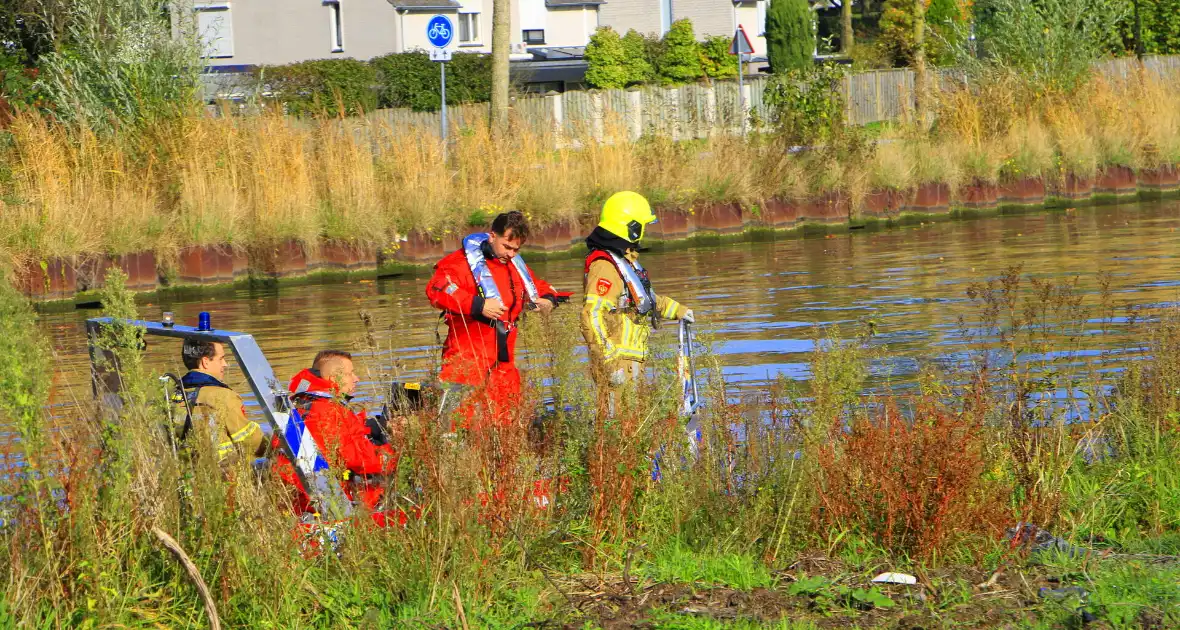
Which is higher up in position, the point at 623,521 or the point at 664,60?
the point at 664,60

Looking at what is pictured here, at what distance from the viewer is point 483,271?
8.65 meters

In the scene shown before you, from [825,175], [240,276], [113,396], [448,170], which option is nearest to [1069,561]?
[113,396]

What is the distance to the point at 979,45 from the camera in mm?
32500

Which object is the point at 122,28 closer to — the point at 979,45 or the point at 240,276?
the point at 240,276

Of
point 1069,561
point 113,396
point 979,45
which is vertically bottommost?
point 1069,561

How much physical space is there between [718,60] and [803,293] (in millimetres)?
37741

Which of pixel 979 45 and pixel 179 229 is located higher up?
pixel 979 45

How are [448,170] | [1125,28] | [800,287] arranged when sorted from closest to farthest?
[800,287]
[448,170]
[1125,28]

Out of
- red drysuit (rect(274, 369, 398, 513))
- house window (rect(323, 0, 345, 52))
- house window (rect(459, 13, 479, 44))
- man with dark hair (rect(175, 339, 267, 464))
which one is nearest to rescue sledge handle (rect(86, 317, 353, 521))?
red drysuit (rect(274, 369, 398, 513))

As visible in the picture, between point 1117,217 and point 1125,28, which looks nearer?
point 1117,217

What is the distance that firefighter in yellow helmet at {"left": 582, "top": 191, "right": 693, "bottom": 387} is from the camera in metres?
7.90

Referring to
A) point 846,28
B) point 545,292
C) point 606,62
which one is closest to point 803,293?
point 545,292

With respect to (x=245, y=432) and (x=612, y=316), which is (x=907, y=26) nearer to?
(x=612, y=316)

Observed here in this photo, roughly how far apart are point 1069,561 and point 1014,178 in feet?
71.7
